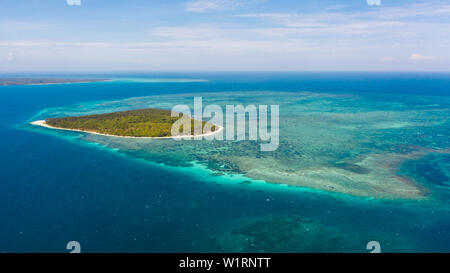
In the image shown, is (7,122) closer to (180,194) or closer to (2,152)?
(2,152)

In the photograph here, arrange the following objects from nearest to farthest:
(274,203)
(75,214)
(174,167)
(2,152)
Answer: (75,214), (274,203), (174,167), (2,152)

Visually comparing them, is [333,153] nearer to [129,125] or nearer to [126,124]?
[129,125]

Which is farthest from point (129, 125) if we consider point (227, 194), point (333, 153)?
point (333, 153)

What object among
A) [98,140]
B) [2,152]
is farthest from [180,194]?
[2,152]
